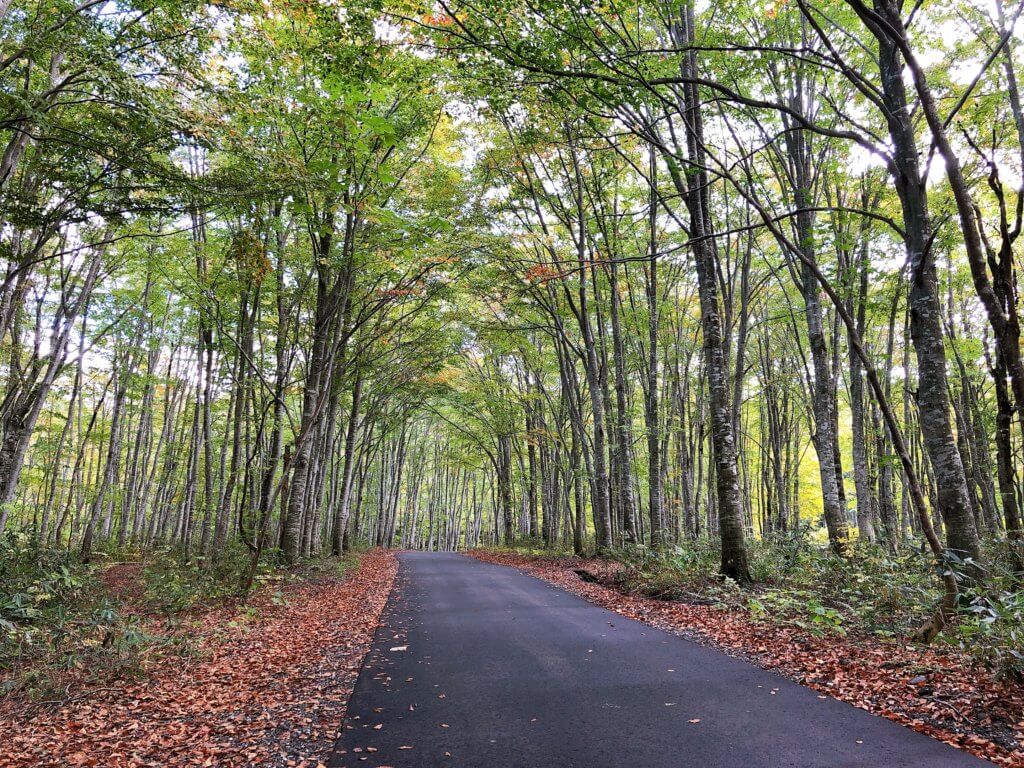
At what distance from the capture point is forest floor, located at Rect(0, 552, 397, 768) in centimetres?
369

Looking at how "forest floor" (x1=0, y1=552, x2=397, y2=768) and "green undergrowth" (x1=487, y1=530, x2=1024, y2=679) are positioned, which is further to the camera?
"green undergrowth" (x1=487, y1=530, x2=1024, y2=679)

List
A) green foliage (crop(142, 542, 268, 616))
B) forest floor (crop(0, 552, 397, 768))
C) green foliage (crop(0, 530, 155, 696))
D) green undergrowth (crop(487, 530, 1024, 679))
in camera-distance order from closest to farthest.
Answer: forest floor (crop(0, 552, 397, 768))
green undergrowth (crop(487, 530, 1024, 679))
green foliage (crop(0, 530, 155, 696))
green foliage (crop(142, 542, 268, 616))

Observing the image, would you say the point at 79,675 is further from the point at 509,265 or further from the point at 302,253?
the point at 509,265

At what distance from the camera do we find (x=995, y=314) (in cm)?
541

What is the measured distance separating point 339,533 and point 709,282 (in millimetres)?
15809

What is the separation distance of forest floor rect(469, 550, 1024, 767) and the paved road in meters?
0.26

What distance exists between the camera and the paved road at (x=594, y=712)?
Answer: 3.43 m

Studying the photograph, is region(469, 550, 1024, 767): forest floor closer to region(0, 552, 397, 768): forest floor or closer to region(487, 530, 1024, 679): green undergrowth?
region(487, 530, 1024, 679): green undergrowth

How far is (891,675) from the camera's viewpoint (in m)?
4.79

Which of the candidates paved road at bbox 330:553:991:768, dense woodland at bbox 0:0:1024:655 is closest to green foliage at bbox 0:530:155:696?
dense woodland at bbox 0:0:1024:655

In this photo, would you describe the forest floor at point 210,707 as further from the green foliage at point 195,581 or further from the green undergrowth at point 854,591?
the green undergrowth at point 854,591

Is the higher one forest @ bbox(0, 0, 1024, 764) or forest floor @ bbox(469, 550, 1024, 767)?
forest @ bbox(0, 0, 1024, 764)

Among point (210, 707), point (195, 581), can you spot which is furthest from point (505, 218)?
point (210, 707)

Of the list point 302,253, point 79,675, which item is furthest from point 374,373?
point 79,675
